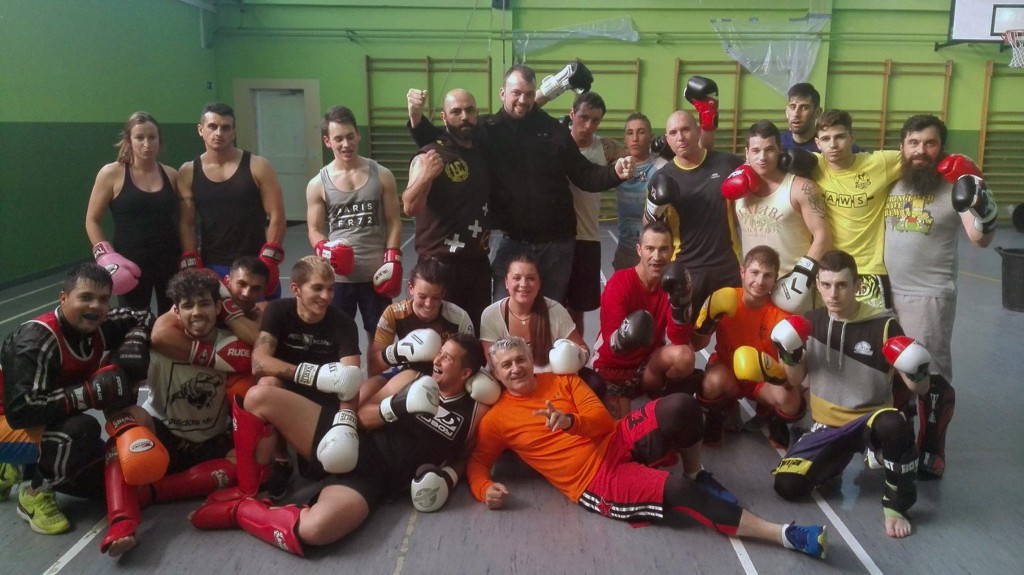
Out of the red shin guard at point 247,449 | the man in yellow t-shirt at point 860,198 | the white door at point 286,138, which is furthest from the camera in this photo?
the white door at point 286,138

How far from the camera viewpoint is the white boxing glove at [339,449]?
2.72 meters

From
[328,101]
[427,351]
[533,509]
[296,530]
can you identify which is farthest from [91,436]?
[328,101]

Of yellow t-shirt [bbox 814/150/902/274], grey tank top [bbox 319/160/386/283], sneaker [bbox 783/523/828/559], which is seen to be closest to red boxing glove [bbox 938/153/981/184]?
yellow t-shirt [bbox 814/150/902/274]

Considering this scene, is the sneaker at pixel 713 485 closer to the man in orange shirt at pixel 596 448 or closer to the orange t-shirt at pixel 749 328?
the man in orange shirt at pixel 596 448

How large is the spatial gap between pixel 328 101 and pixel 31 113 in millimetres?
5162

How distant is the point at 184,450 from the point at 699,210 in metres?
2.76

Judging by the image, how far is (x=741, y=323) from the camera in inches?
135

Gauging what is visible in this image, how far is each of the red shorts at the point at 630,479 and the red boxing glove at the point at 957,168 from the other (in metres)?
1.69

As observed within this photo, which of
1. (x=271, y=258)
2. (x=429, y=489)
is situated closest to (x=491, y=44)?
(x=271, y=258)

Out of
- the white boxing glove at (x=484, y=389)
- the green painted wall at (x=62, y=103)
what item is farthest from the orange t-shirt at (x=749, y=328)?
the green painted wall at (x=62, y=103)

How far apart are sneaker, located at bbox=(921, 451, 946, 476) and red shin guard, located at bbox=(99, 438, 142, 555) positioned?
3.32 meters

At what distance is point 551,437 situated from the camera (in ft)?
9.67

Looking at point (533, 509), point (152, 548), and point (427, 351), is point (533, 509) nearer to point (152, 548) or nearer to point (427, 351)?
point (427, 351)

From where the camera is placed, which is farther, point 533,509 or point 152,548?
point 533,509
